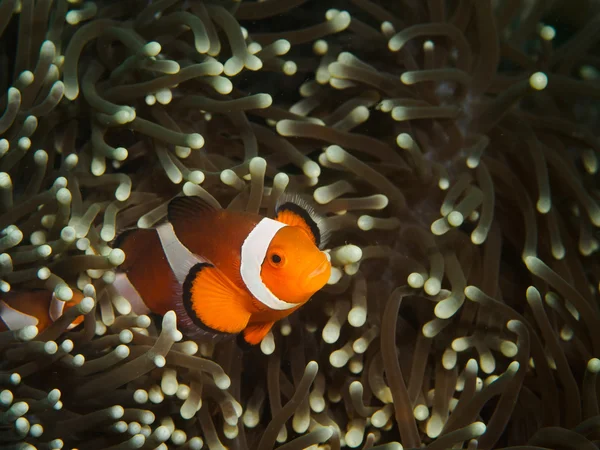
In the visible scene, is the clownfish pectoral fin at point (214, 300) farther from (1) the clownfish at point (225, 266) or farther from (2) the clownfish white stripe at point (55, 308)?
(2) the clownfish white stripe at point (55, 308)

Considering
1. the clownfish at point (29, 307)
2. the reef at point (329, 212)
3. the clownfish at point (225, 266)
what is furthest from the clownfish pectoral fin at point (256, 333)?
the clownfish at point (29, 307)

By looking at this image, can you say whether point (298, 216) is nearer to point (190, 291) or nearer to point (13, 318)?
point (190, 291)

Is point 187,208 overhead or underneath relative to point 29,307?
overhead

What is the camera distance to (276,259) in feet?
3.81

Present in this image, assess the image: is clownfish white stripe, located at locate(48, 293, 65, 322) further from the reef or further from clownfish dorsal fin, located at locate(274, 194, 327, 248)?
clownfish dorsal fin, located at locate(274, 194, 327, 248)

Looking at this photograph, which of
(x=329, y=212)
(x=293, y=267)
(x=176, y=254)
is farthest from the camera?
(x=329, y=212)

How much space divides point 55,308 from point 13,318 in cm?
9

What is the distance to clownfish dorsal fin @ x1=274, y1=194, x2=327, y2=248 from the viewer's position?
51.0 inches

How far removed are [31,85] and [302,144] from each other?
0.71 metres

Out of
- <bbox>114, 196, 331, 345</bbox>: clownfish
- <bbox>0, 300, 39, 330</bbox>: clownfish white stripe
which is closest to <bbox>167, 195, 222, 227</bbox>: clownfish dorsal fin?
<bbox>114, 196, 331, 345</bbox>: clownfish

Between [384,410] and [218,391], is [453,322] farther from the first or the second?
[218,391]

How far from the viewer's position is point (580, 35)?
5.40ft

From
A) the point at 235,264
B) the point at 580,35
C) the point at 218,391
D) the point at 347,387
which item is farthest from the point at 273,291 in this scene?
the point at 580,35

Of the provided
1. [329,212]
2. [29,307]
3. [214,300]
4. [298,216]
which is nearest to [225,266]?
[214,300]
